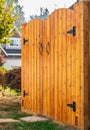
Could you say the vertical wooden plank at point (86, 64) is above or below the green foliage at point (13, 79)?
above

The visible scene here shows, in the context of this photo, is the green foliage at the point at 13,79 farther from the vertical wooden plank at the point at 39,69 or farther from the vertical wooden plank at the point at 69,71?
the vertical wooden plank at the point at 69,71

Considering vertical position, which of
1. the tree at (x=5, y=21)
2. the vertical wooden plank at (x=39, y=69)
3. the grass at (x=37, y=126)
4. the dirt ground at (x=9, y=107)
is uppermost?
the tree at (x=5, y=21)

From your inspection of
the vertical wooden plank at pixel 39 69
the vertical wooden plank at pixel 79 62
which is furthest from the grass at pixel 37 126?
the vertical wooden plank at pixel 39 69

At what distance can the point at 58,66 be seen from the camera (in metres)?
6.88

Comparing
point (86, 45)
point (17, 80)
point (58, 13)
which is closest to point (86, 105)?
point (86, 45)

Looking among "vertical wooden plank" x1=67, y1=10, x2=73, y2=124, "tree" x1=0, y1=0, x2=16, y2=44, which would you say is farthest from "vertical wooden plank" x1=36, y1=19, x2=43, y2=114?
"tree" x1=0, y1=0, x2=16, y2=44

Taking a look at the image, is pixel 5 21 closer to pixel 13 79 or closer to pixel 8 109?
pixel 13 79

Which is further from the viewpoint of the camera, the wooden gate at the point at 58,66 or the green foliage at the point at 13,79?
the green foliage at the point at 13,79

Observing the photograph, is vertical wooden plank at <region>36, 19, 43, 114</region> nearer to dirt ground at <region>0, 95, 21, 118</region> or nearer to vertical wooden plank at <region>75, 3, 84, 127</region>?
dirt ground at <region>0, 95, 21, 118</region>

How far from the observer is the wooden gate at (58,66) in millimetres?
6102

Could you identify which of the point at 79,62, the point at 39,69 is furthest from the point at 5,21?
the point at 79,62

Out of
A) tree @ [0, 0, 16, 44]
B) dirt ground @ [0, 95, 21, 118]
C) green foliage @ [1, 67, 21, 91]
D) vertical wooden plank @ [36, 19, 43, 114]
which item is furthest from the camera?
green foliage @ [1, 67, 21, 91]

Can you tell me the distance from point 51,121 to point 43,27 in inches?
76.4

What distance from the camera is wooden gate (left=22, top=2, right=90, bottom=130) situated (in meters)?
6.10
